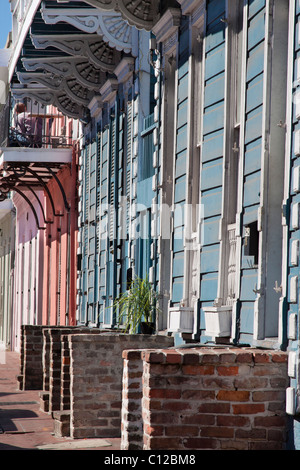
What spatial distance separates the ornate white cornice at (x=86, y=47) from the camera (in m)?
14.3

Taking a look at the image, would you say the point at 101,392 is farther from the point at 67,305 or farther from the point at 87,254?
the point at 67,305

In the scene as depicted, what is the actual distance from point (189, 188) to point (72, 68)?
6323 millimetres

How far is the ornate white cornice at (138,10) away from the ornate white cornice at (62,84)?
16.7 feet

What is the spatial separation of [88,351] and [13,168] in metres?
10.8

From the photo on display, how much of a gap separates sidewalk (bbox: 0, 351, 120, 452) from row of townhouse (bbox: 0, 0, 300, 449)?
1.31 feet

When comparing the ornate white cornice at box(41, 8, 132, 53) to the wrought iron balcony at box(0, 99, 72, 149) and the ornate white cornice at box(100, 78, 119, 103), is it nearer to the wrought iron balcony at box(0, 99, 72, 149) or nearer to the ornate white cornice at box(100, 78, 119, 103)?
the ornate white cornice at box(100, 78, 119, 103)

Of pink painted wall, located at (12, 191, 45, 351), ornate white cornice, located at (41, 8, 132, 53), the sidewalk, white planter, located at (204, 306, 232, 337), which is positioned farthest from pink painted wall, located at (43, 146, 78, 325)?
white planter, located at (204, 306, 232, 337)

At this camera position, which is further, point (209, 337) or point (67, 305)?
point (67, 305)

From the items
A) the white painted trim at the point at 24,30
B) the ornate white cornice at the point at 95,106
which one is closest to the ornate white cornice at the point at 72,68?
the ornate white cornice at the point at 95,106

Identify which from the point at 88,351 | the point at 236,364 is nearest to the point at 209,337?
the point at 88,351

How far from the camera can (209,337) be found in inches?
350

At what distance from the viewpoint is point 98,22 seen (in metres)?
13.1

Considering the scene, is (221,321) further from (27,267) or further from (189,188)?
(27,267)

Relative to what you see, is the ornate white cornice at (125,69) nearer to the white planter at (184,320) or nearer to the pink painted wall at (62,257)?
the pink painted wall at (62,257)
